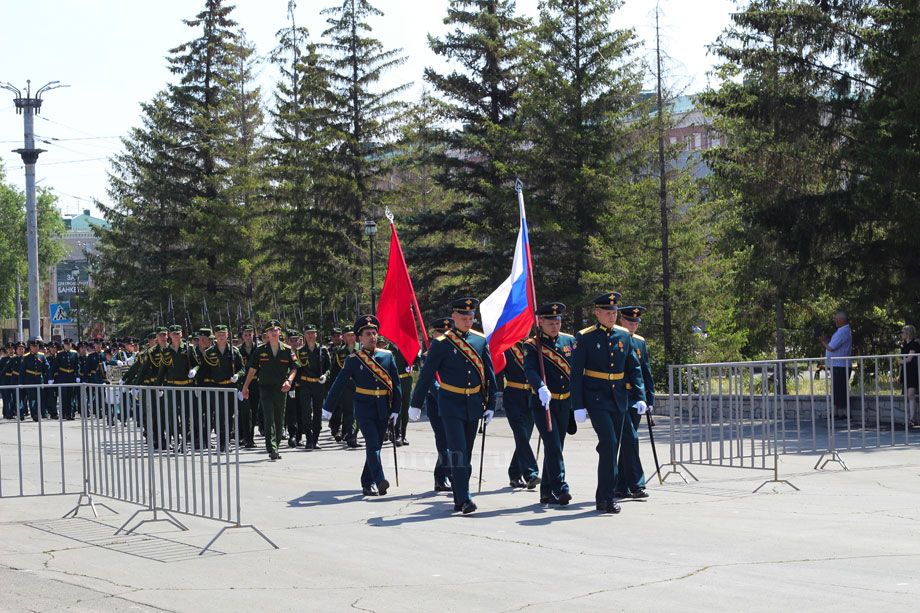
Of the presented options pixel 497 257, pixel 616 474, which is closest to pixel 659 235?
pixel 497 257

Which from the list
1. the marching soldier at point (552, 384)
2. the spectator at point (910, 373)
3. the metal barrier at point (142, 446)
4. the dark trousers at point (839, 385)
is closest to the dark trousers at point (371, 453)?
the metal barrier at point (142, 446)

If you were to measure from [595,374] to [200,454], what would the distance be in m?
3.54

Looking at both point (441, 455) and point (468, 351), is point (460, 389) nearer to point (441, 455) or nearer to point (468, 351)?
point (468, 351)

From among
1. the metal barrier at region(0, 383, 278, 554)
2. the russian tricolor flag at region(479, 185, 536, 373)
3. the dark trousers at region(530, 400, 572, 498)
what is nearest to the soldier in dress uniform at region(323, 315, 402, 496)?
the russian tricolor flag at region(479, 185, 536, 373)

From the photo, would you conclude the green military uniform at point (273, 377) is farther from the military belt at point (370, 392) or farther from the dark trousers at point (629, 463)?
the dark trousers at point (629, 463)

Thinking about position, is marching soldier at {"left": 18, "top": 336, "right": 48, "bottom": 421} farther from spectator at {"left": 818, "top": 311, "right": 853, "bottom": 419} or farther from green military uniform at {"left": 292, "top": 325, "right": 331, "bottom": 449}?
spectator at {"left": 818, "top": 311, "right": 853, "bottom": 419}

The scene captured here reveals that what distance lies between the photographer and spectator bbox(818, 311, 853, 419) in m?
14.2

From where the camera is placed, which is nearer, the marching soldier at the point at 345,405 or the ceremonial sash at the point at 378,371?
the ceremonial sash at the point at 378,371

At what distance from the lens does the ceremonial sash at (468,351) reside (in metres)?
10.5

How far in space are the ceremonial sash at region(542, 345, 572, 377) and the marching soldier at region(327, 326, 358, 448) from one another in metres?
6.35

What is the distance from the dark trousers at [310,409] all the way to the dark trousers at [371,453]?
562cm

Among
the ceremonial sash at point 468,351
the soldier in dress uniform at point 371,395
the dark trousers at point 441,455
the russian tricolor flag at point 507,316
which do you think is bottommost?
the dark trousers at point 441,455

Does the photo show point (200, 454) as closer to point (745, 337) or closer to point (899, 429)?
point (899, 429)

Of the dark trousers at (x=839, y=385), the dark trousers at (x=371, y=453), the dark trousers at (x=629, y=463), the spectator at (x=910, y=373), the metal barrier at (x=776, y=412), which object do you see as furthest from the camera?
the spectator at (x=910, y=373)
